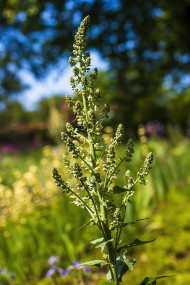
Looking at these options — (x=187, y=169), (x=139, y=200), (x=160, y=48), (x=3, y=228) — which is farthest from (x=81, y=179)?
(x=160, y=48)

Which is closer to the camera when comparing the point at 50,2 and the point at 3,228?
the point at 3,228

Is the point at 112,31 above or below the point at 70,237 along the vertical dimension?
above

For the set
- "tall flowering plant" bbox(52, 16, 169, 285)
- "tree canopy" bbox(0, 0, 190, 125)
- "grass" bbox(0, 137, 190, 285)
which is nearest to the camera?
"tall flowering plant" bbox(52, 16, 169, 285)

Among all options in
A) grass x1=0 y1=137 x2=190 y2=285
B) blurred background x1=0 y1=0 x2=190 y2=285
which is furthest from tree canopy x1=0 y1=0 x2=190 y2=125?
grass x1=0 y1=137 x2=190 y2=285

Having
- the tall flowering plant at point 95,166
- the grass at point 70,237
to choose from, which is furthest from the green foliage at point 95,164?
the grass at point 70,237

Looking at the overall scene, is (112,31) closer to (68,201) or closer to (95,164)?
(68,201)

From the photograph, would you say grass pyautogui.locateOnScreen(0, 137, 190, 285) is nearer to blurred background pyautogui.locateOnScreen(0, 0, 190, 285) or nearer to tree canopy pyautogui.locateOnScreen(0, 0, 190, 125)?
blurred background pyautogui.locateOnScreen(0, 0, 190, 285)

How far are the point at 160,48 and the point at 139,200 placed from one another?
15.7ft

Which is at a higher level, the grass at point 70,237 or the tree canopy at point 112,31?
the tree canopy at point 112,31

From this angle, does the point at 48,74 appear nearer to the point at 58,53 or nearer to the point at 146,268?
the point at 58,53

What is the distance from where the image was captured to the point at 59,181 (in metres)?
0.83

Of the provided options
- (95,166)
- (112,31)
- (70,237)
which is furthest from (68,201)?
(112,31)

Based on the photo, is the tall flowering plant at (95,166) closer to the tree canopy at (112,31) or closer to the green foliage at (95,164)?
the green foliage at (95,164)

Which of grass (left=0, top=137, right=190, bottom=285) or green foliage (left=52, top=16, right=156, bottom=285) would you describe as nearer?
green foliage (left=52, top=16, right=156, bottom=285)
